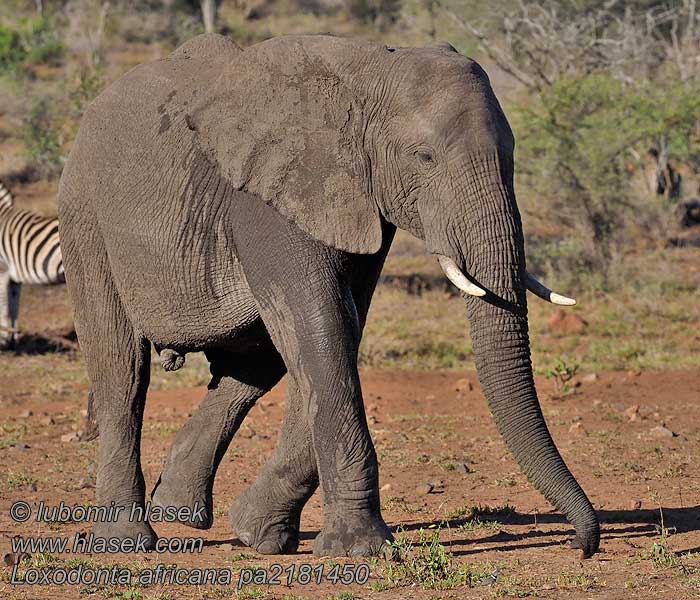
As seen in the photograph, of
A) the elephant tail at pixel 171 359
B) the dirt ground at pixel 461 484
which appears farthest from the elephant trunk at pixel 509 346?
the elephant tail at pixel 171 359

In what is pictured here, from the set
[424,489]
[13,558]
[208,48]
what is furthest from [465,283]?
[424,489]

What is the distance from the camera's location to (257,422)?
30.6ft

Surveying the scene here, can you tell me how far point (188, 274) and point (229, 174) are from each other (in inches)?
20.9

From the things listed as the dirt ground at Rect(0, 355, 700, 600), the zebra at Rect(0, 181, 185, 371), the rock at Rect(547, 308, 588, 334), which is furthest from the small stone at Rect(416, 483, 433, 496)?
the zebra at Rect(0, 181, 185, 371)

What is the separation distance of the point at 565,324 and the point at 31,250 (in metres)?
5.26

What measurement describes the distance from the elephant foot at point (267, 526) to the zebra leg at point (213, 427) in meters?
0.34

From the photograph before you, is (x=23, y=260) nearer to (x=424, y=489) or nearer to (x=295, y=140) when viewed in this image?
(x=424, y=489)

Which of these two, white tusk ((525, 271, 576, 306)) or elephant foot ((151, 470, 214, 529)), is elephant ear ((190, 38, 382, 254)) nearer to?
white tusk ((525, 271, 576, 306))

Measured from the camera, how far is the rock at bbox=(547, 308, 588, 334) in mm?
12219

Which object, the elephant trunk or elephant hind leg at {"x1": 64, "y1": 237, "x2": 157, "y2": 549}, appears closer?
the elephant trunk

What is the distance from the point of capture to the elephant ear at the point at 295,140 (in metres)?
5.14

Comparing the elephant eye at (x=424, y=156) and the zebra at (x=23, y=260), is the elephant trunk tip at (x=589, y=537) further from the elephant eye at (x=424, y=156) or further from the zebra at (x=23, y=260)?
the zebra at (x=23, y=260)

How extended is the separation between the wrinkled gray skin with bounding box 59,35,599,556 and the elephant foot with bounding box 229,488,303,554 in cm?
1

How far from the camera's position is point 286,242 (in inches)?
205
